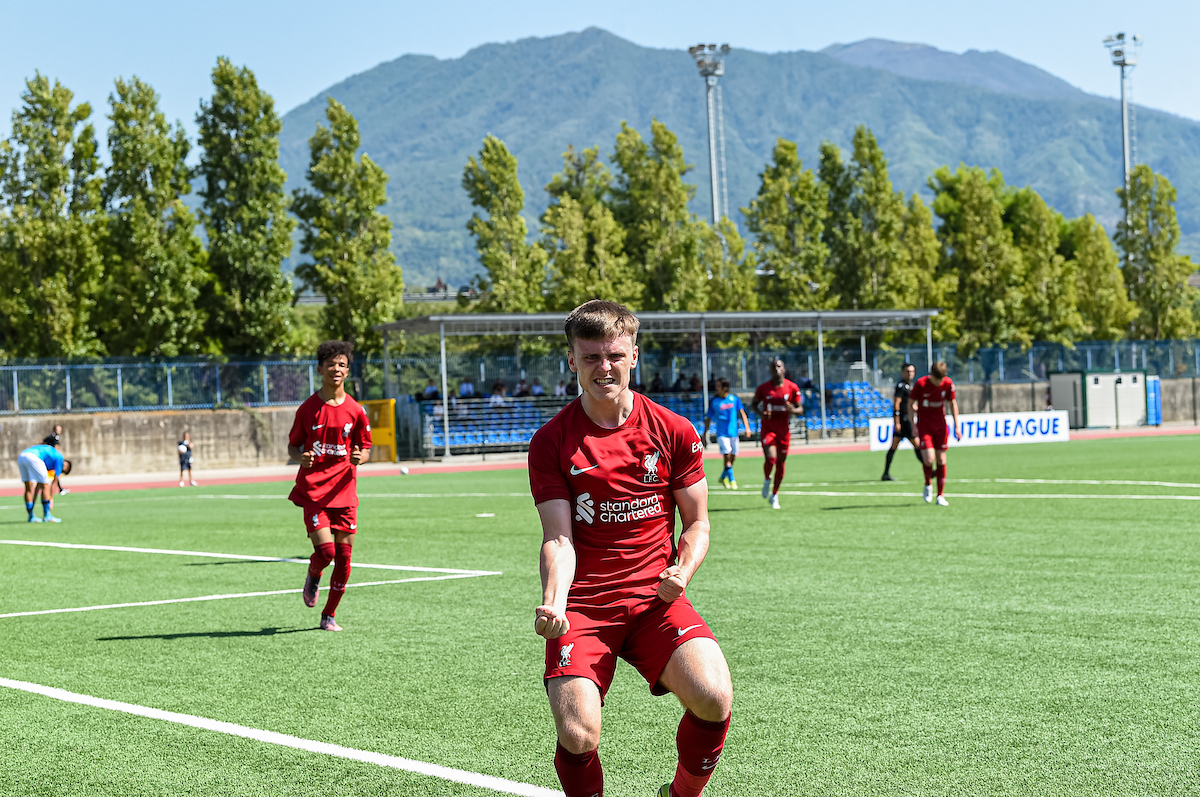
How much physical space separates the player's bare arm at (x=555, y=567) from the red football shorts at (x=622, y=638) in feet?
→ 0.30

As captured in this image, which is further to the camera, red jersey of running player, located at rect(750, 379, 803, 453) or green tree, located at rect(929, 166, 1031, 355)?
green tree, located at rect(929, 166, 1031, 355)

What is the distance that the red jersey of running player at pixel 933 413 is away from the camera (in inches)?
676

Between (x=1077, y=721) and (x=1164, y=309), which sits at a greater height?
(x=1164, y=309)

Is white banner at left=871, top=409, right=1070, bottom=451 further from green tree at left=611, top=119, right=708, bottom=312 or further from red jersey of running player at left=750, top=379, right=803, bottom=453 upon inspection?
red jersey of running player at left=750, top=379, right=803, bottom=453

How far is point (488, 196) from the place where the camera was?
155 ft

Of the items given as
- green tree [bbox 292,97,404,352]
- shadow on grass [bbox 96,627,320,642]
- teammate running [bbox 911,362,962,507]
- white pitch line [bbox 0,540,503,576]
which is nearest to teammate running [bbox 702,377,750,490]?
teammate running [bbox 911,362,962,507]

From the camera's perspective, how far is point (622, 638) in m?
4.32

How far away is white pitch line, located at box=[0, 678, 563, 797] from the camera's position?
5.10 m

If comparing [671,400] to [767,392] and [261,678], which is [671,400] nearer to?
[767,392]

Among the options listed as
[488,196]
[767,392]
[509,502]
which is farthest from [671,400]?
[767,392]

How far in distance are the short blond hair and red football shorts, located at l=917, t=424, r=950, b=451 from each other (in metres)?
13.6

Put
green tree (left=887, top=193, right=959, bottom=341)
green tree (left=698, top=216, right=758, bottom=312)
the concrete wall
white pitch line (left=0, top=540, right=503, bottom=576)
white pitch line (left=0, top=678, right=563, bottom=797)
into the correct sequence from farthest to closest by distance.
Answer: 1. green tree (left=698, top=216, right=758, bottom=312)
2. green tree (left=887, top=193, right=959, bottom=341)
3. the concrete wall
4. white pitch line (left=0, top=540, right=503, bottom=576)
5. white pitch line (left=0, top=678, right=563, bottom=797)

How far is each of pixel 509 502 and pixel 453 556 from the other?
287 inches

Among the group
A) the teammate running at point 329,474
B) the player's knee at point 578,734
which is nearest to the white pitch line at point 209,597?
the teammate running at point 329,474
